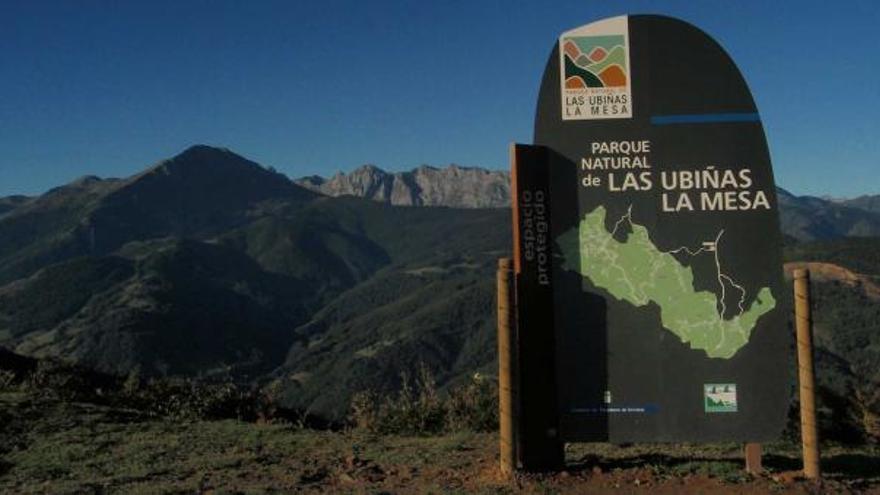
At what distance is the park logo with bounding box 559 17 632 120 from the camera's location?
389 inches

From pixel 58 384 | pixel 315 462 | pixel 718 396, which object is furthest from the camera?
pixel 58 384

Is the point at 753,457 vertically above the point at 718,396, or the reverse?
the point at 718,396

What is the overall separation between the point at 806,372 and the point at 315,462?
20.9 feet

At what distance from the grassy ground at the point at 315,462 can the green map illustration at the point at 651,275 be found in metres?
1.75

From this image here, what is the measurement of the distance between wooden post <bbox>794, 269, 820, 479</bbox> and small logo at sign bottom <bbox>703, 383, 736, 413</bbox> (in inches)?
30.9

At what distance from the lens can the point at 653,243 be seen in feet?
32.4

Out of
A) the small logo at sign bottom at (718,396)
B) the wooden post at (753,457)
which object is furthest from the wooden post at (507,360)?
the wooden post at (753,457)

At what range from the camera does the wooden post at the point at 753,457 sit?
32.0ft

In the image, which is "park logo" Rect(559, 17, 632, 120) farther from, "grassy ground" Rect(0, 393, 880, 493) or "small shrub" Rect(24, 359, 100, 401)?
"small shrub" Rect(24, 359, 100, 401)

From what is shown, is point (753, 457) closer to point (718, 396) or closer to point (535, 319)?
point (718, 396)

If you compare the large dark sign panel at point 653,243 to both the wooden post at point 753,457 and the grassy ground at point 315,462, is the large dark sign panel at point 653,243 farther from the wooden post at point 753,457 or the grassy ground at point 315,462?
the grassy ground at point 315,462

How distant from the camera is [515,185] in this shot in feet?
31.8

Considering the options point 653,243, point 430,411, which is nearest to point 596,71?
point 653,243

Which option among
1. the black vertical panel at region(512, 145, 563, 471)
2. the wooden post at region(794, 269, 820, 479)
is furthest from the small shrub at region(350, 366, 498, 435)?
the wooden post at region(794, 269, 820, 479)
